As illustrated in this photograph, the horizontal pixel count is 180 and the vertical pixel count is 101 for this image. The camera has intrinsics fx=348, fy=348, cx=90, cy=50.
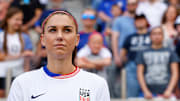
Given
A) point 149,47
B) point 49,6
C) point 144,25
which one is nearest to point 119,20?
point 144,25

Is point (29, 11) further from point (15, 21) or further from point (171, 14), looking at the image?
point (171, 14)

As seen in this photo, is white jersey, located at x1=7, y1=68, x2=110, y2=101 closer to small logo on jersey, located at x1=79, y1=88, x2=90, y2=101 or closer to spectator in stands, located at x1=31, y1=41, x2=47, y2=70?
small logo on jersey, located at x1=79, y1=88, x2=90, y2=101

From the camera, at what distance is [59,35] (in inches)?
107

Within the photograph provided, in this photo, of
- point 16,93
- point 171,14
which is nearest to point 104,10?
point 171,14

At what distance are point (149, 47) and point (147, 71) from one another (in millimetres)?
519

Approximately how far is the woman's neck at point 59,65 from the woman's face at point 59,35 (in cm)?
5

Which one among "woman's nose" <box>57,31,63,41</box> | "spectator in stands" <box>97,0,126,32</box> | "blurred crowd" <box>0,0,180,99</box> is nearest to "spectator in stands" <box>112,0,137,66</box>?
"blurred crowd" <box>0,0,180,99</box>

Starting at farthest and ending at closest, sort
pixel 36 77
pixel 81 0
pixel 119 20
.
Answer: pixel 81 0 → pixel 119 20 → pixel 36 77

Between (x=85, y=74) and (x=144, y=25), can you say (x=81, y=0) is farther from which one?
(x=85, y=74)

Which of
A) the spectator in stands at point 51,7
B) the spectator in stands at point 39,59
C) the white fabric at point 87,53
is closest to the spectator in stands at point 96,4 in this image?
the spectator in stands at point 51,7

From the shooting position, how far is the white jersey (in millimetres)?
2738

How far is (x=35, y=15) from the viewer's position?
8.66 metres

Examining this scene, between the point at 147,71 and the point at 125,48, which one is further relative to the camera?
the point at 125,48

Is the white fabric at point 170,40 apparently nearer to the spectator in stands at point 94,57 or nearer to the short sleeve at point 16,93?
the spectator in stands at point 94,57
